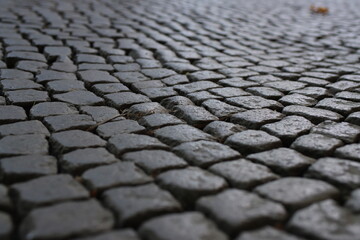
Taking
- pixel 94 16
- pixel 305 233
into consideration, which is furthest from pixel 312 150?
pixel 94 16

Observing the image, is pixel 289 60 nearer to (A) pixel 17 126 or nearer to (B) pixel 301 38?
(B) pixel 301 38

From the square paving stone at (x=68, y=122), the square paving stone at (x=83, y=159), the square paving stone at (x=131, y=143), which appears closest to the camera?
the square paving stone at (x=83, y=159)

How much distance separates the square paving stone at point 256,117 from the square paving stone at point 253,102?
0.10 m

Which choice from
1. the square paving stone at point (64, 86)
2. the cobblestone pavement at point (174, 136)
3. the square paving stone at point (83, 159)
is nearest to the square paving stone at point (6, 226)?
the cobblestone pavement at point (174, 136)

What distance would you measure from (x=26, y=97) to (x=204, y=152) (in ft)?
4.64

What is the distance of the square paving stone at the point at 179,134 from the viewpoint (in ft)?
7.48

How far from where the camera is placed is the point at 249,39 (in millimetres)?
5246

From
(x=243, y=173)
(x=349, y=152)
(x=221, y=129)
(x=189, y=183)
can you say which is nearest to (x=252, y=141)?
(x=221, y=129)

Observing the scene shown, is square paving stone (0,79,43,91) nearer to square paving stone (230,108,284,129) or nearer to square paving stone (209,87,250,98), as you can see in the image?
square paving stone (209,87,250,98)

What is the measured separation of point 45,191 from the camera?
1.69m

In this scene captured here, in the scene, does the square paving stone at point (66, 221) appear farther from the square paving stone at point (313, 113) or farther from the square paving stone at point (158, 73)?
the square paving stone at point (158, 73)

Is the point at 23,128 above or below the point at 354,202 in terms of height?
below

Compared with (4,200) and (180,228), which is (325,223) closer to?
(180,228)

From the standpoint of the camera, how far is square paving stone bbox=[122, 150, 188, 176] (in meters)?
1.94
